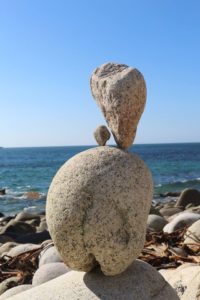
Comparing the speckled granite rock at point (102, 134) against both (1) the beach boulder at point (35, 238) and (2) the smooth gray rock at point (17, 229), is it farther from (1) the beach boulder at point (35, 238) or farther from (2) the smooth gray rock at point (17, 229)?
(2) the smooth gray rock at point (17, 229)

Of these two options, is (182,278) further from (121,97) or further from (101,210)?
(121,97)

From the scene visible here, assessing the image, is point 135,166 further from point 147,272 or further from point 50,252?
point 50,252

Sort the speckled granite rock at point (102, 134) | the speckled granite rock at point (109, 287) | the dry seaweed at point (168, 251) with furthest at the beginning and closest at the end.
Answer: the dry seaweed at point (168, 251) < the speckled granite rock at point (102, 134) < the speckled granite rock at point (109, 287)

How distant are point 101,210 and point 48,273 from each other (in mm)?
1505

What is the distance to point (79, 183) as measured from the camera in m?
2.79

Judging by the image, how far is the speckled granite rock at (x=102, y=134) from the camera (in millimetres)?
3073

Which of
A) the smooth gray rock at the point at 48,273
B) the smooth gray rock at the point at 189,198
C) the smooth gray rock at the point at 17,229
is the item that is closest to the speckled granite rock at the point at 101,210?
the smooth gray rock at the point at 48,273

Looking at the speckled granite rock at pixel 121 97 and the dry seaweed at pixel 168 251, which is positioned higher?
the speckled granite rock at pixel 121 97

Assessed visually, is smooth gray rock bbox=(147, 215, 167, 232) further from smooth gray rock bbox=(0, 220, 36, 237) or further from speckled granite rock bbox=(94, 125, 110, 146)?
speckled granite rock bbox=(94, 125, 110, 146)

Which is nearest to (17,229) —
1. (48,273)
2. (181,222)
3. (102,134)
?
(181,222)

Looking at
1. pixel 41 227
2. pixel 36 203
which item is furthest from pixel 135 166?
pixel 36 203

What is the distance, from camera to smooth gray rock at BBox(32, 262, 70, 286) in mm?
3965

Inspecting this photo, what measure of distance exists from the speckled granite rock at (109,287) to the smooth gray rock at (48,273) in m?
0.87

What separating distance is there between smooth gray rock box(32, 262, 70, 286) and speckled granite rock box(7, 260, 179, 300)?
87 cm
